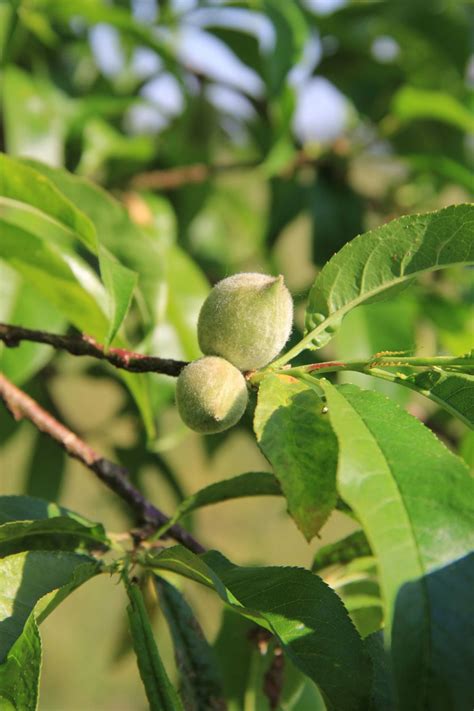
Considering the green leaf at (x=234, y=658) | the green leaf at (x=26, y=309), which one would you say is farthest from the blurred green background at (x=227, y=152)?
the green leaf at (x=234, y=658)

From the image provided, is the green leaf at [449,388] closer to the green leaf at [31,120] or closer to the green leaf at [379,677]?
the green leaf at [379,677]

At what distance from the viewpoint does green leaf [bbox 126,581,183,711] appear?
0.78m

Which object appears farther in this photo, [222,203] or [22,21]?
[222,203]

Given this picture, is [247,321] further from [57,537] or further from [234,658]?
[234,658]

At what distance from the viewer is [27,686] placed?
734mm

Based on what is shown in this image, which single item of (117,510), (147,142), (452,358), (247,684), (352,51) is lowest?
(117,510)

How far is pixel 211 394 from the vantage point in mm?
753

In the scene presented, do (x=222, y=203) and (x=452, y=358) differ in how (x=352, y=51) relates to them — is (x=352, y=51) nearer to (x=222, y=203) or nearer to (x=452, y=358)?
(x=222, y=203)

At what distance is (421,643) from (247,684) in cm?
67

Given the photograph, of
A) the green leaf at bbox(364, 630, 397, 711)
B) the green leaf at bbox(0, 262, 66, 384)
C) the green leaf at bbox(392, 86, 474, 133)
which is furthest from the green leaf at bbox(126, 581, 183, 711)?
the green leaf at bbox(392, 86, 474, 133)

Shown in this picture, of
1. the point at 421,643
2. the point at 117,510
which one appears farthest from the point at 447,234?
the point at 117,510

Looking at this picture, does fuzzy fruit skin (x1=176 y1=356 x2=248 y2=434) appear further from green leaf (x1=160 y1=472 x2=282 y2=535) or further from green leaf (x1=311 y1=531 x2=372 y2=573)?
green leaf (x1=311 y1=531 x2=372 y2=573)

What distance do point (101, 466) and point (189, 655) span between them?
0.24 meters

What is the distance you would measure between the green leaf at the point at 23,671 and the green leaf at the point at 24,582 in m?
0.03
